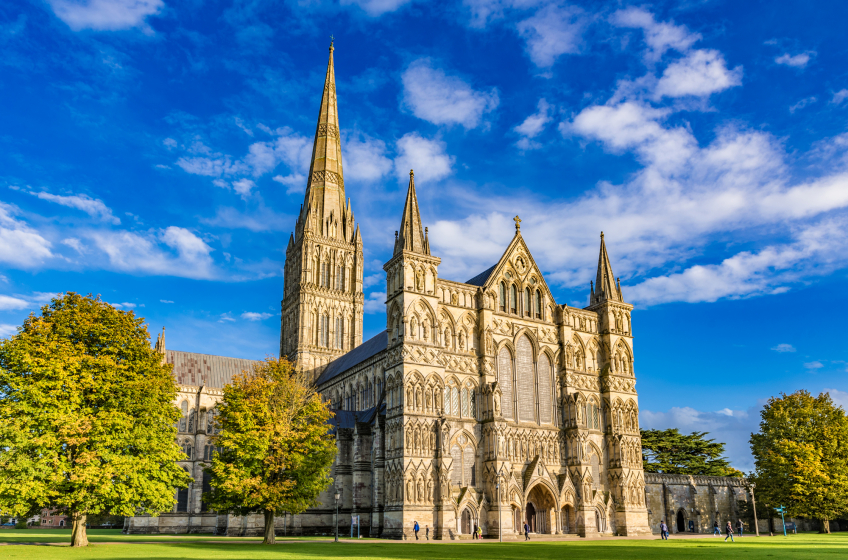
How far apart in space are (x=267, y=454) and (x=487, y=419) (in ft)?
57.3

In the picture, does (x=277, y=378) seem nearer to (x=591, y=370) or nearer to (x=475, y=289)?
(x=475, y=289)

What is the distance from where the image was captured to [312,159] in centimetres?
8844

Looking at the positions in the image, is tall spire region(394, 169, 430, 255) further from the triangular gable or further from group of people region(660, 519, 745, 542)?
group of people region(660, 519, 745, 542)

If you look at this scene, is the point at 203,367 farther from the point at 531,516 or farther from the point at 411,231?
the point at 531,516

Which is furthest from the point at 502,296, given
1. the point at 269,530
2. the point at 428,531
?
the point at 269,530

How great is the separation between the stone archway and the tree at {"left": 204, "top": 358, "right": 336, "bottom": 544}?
1814 centimetres

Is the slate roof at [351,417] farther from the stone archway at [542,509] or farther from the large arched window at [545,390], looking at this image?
the stone archway at [542,509]

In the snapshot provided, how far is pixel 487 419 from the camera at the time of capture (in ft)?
159

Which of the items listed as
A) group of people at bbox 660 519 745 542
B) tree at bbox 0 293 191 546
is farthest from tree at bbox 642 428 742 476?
tree at bbox 0 293 191 546

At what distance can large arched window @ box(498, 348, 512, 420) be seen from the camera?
50.6 m

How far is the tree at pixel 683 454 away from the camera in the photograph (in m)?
80.7

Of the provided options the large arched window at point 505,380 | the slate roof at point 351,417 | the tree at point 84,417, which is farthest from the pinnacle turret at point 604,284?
the tree at point 84,417

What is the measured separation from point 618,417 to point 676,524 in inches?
672

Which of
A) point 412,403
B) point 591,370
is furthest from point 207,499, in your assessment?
point 591,370
